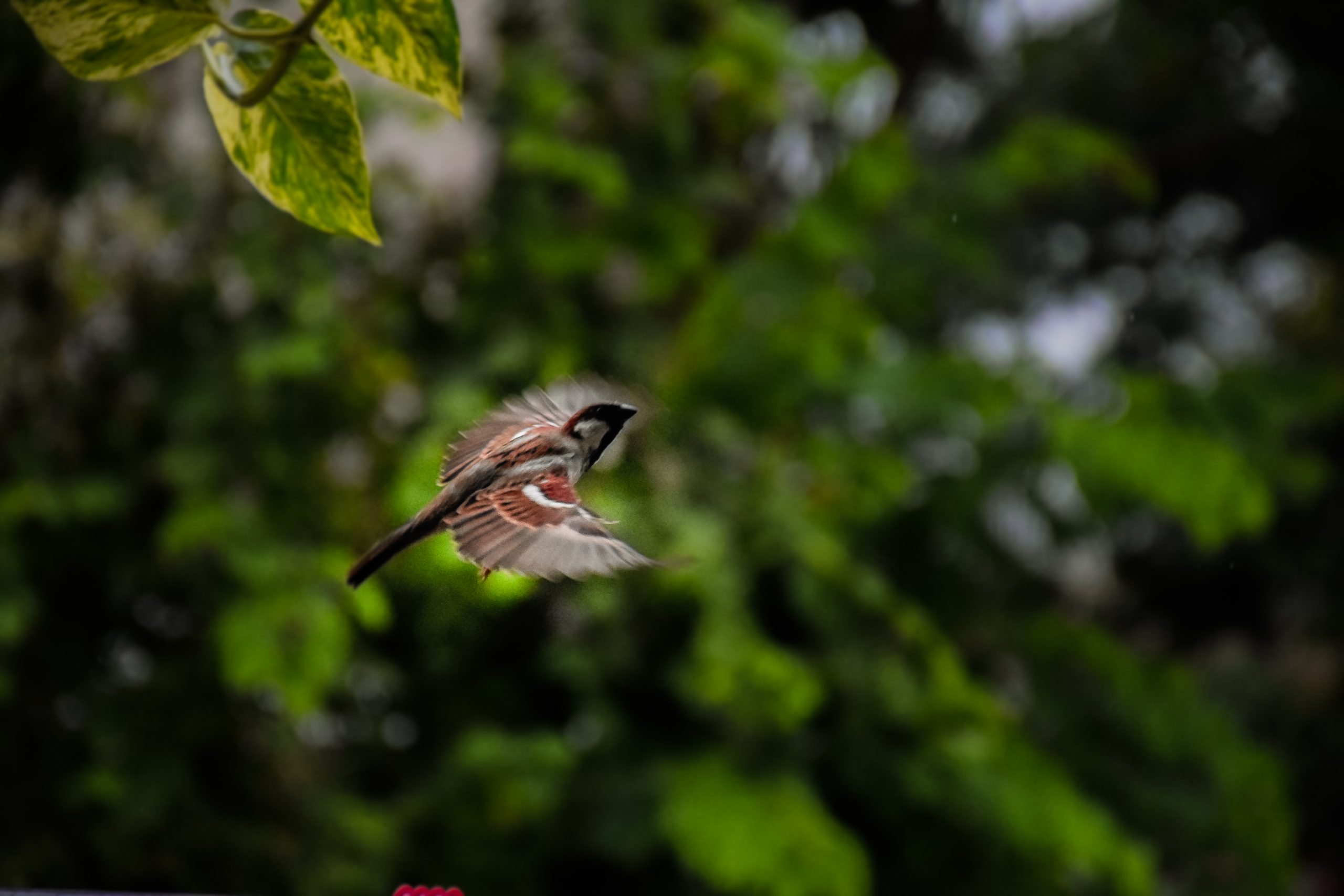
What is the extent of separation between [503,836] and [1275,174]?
2.32 metres

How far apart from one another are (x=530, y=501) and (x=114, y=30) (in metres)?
0.13

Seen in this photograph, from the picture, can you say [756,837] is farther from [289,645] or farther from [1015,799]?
[289,645]

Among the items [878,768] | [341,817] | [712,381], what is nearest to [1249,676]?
[878,768]

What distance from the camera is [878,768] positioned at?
5.37 feet

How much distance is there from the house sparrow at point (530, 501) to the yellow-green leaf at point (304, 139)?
0.22ft

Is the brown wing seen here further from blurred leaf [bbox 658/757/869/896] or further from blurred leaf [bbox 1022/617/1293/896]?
blurred leaf [bbox 1022/617/1293/896]

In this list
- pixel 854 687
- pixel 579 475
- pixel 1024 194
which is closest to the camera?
pixel 579 475

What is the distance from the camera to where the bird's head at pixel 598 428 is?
29cm

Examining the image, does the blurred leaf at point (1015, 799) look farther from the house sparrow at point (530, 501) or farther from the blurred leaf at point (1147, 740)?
the house sparrow at point (530, 501)

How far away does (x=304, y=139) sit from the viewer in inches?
12.3

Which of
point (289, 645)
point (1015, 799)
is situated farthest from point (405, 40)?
point (1015, 799)

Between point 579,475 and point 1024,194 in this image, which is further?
point 1024,194

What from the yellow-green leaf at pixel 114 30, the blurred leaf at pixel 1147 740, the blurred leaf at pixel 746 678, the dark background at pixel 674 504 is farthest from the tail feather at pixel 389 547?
the blurred leaf at pixel 1147 740

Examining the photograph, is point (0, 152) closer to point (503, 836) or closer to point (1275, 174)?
point (503, 836)
